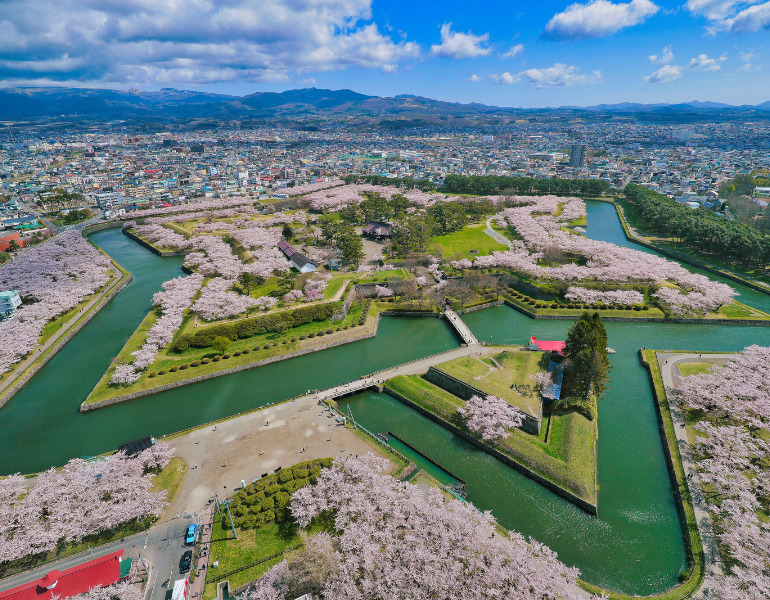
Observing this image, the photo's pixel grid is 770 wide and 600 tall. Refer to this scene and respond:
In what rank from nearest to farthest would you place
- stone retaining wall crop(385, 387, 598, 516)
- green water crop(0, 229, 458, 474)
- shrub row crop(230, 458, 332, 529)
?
shrub row crop(230, 458, 332, 529)
stone retaining wall crop(385, 387, 598, 516)
green water crop(0, 229, 458, 474)

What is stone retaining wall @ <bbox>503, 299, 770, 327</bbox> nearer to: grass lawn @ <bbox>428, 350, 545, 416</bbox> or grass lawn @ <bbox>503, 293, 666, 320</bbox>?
grass lawn @ <bbox>503, 293, 666, 320</bbox>

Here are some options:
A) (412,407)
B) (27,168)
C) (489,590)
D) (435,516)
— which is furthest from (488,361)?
(27,168)

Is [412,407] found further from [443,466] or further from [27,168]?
[27,168]

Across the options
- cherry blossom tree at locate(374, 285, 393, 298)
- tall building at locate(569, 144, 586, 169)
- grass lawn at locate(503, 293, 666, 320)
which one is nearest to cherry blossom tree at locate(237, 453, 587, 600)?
cherry blossom tree at locate(374, 285, 393, 298)

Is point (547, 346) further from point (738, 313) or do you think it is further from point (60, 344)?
point (60, 344)

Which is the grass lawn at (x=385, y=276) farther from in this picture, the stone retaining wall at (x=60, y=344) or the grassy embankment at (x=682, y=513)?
the stone retaining wall at (x=60, y=344)

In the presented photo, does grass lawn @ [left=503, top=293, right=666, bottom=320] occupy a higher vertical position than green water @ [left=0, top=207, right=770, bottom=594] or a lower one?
higher
